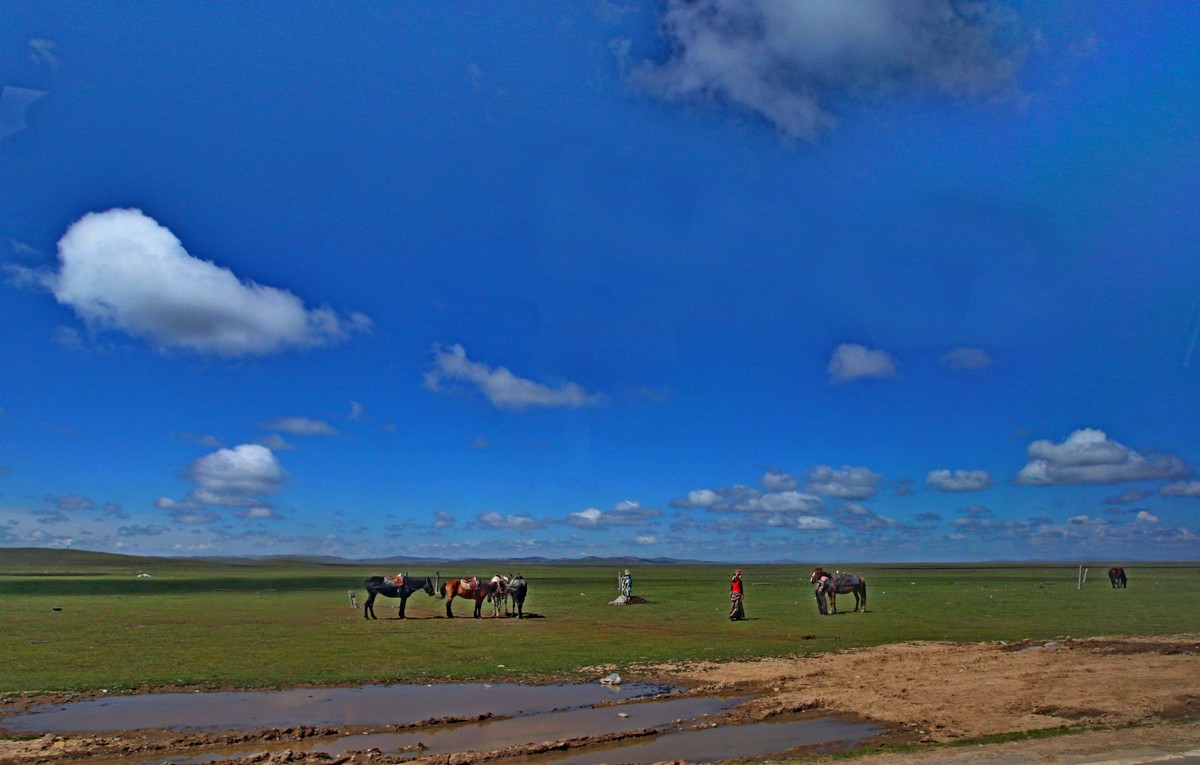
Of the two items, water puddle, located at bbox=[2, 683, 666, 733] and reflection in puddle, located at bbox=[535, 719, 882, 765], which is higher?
reflection in puddle, located at bbox=[535, 719, 882, 765]

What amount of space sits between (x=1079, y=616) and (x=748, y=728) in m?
27.9

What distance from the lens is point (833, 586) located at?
3653 cm

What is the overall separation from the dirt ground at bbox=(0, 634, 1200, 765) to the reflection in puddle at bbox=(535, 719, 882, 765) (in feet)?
1.54

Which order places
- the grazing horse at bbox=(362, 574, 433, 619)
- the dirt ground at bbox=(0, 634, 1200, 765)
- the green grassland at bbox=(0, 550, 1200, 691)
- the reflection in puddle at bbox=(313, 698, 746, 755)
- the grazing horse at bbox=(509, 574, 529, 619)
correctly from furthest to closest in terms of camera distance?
the grazing horse at bbox=(362, 574, 433, 619) < the grazing horse at bbox=(509, 574, 529, 619) < the green grassland at bbox=(0, 550, 1200, 691) < the reflection in puddle at bbox=(313, 698, 746, 755) < the dirt ground at bbox=(0, 634, 1200, 765)

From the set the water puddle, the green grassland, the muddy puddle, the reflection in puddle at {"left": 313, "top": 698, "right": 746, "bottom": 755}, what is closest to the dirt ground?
the muddy puddle

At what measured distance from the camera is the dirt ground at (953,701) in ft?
38.5

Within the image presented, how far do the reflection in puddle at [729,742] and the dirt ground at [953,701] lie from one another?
0.47m

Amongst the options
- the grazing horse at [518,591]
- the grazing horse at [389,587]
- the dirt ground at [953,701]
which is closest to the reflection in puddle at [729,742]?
the dirt ground at [953,701]

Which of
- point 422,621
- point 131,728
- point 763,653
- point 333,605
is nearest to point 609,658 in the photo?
point 763,653

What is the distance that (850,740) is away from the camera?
1277cm

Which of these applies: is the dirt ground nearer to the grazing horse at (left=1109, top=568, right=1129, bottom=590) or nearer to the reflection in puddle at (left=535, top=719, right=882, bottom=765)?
the reflection in puddle at (left=535, top=719, right=882, bottom=765)

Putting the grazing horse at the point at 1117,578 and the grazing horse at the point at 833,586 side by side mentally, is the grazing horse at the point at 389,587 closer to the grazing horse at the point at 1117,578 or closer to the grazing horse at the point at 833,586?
the grazing horse at the point at 833,586

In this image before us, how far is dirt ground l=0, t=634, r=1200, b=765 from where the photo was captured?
1173 centimetres

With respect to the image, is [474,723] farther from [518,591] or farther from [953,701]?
[518,591]
